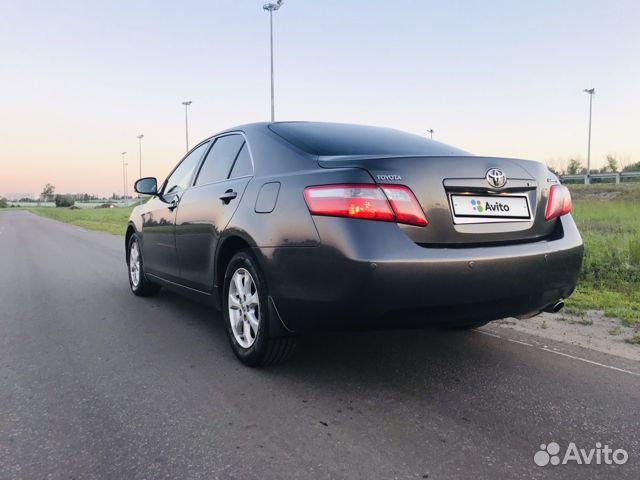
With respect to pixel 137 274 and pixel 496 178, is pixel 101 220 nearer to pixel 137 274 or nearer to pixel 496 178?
pixel 137 274

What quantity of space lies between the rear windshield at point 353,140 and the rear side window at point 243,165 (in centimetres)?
26

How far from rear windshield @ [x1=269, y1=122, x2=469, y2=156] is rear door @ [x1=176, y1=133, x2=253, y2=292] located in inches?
15.7

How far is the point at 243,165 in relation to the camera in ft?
12.7

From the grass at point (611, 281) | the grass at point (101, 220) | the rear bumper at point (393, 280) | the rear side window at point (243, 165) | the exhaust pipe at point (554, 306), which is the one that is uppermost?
the rear side window at point (243, 165)

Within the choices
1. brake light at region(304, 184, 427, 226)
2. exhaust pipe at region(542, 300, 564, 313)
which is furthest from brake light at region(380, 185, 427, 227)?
exhaust pipe at region(542, 300, 564, 313)

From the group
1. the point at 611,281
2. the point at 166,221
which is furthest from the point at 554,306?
the point at 611,281

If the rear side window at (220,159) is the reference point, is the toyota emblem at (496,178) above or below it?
below

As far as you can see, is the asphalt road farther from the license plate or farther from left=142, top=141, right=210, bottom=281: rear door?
the license plate

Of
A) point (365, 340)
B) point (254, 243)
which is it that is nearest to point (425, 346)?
point (365, 340)

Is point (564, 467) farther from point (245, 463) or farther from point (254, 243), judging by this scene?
point (254, 243)

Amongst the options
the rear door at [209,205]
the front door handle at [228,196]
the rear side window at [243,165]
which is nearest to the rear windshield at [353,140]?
the rear side window at [243,165]

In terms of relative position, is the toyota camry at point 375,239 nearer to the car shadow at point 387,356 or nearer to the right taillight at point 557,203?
the right taillight at point 557,203

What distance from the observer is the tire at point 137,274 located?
5.99 metres

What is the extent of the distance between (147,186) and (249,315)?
8.83ft
